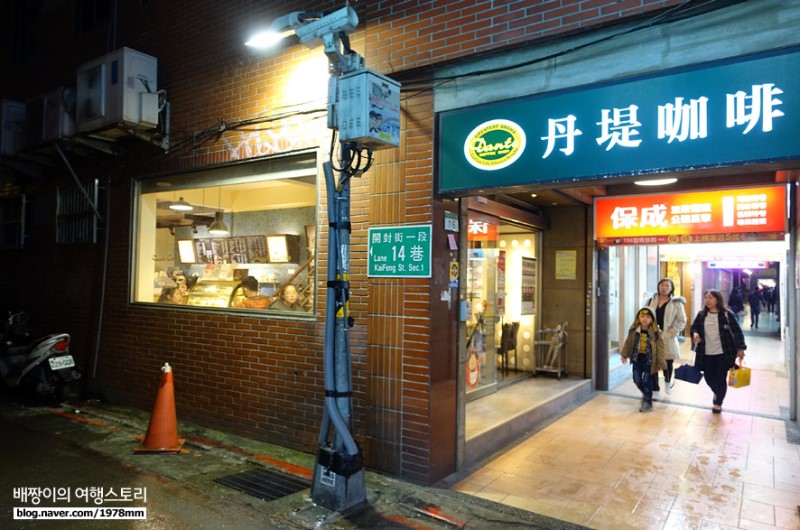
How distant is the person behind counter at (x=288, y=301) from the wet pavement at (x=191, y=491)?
1.67m

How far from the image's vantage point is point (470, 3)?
16.8ft

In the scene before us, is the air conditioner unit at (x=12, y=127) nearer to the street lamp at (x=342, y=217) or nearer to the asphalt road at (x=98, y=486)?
the asphalt road at (x=98, y=486)

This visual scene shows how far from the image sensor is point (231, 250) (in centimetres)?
788

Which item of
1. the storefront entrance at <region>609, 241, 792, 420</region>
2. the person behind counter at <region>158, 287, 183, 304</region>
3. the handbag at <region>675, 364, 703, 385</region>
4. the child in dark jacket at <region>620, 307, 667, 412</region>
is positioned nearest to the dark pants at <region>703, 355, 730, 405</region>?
the handbag at <region>675, 364, 703, 385</region>

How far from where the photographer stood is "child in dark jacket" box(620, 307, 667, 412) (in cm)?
806

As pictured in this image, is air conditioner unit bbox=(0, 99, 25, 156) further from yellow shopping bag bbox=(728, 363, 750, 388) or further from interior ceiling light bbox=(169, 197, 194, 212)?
yellow shopping bag bbox=(728, 363, 750, 388)

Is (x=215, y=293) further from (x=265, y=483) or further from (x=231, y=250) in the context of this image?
(x=265, y=483)

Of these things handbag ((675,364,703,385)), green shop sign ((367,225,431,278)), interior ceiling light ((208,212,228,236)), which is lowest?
handbag ((675,364,703,385))

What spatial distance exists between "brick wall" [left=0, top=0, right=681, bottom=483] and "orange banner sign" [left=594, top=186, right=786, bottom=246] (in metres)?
4.30

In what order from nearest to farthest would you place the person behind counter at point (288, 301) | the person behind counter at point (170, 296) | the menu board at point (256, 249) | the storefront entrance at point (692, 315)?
the person behind counter at point (288, 301) → the menu board at point (256, 249) → the person behind counter at point (170, 296) → the storefront entrance at point (692, 315)

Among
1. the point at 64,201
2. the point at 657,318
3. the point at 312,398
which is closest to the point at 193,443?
the point at 312,398

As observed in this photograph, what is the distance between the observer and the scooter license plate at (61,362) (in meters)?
7.88

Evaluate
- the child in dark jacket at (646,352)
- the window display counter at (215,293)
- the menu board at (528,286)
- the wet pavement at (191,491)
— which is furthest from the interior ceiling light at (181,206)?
the child in dark jacket at (646,352)

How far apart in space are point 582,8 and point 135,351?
294 inches
